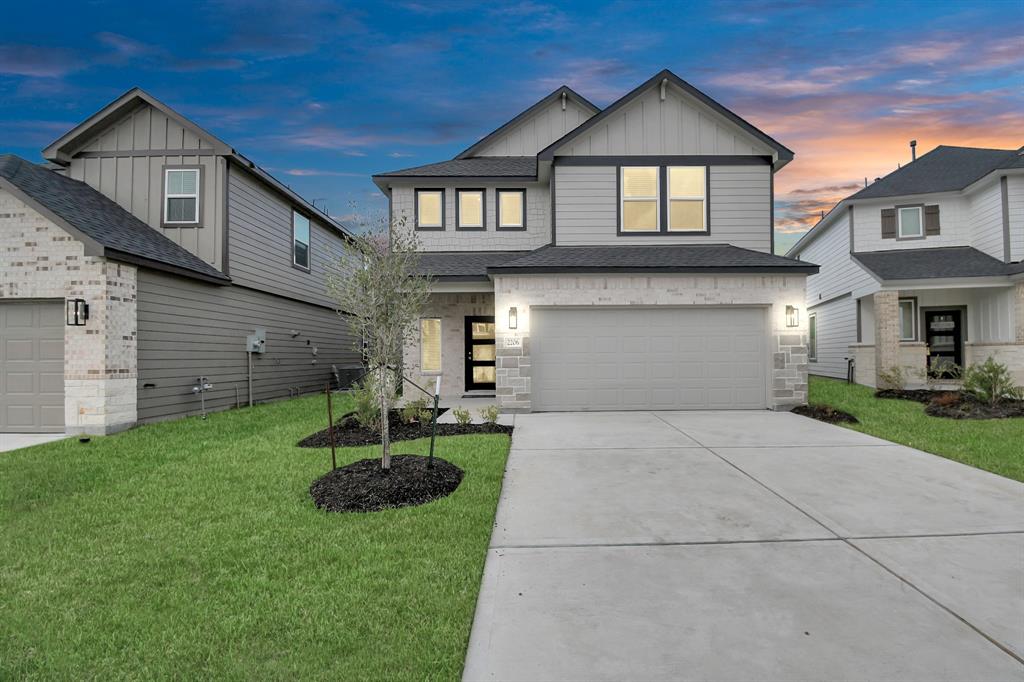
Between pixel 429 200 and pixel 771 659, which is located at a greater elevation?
pixel 429 200

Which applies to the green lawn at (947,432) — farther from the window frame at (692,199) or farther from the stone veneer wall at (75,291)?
the stone veneer wall at (75,291)

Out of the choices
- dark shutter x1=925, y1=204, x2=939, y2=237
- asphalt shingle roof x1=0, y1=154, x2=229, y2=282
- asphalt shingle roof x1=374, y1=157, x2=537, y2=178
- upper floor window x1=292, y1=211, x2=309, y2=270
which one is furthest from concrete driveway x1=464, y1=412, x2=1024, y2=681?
dark shutter x1=925, y1=204, x2=939, y2=237

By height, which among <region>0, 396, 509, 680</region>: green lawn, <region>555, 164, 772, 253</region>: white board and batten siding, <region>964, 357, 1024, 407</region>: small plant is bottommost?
<region>0, 396, 509, 680</region>: green lawn

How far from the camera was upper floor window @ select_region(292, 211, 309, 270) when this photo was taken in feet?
51.2

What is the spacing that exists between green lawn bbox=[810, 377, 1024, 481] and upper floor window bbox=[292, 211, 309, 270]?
15368mm

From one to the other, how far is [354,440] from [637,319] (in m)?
6.36

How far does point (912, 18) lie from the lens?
46.5ft

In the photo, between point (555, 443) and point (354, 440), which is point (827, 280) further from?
point (354, 440)

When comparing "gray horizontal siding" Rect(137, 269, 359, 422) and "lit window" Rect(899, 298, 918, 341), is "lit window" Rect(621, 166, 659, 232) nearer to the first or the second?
"gray horizontal siding" Rect(137, 269, 359, 422)

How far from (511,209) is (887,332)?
1139 cm

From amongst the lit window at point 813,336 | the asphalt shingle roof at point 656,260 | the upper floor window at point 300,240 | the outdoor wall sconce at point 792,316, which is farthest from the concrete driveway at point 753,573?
the lit window at point 813,336

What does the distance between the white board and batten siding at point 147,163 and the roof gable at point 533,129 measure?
7.30 metres

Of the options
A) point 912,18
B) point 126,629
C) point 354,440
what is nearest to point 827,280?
point 912,18

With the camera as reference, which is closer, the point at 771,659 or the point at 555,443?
the point at 771,659
